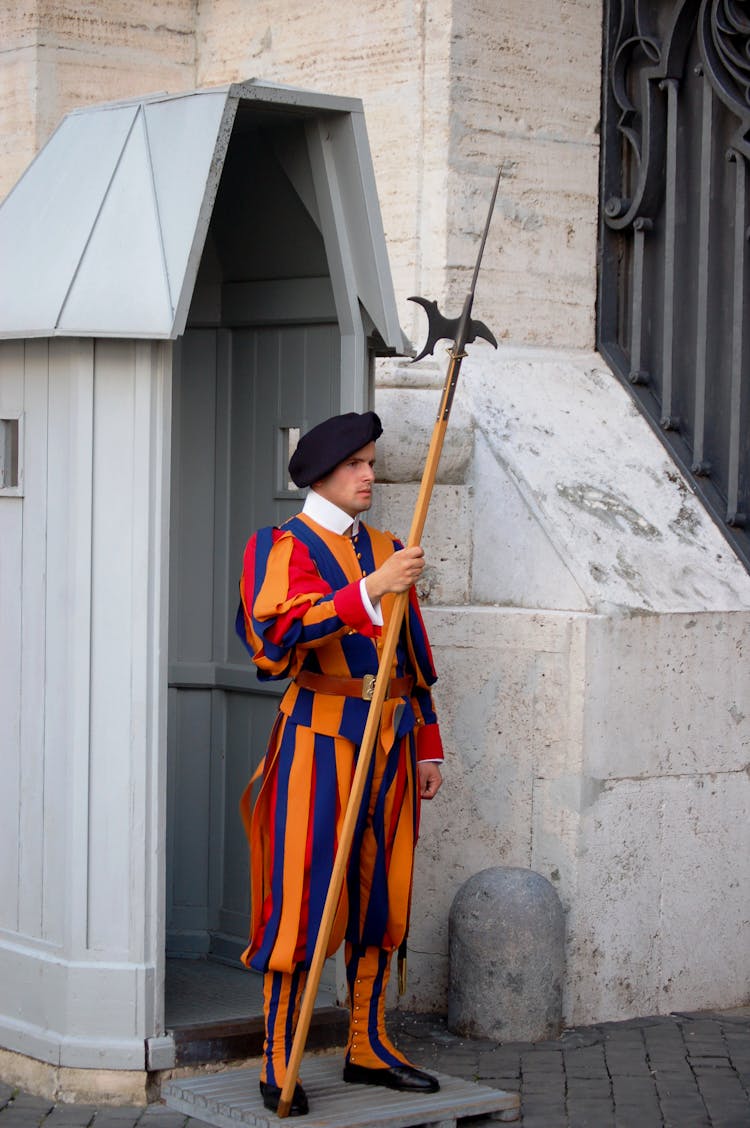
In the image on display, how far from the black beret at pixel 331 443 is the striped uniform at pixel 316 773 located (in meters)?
0.13

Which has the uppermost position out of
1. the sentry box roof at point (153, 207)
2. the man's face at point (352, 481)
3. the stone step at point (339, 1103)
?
the sentry box roof at point (153, 207)

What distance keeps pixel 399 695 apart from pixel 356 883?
47cm

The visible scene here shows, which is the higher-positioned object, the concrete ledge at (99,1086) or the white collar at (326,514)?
the white collar at (326,514)

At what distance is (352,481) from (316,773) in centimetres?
72

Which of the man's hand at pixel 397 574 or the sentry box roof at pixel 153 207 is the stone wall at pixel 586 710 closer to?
the sentry box roof at pixel 153 207

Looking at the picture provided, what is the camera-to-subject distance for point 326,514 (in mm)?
4516

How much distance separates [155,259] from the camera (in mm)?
4449

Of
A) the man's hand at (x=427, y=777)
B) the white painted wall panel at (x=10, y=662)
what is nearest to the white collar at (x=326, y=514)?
the man's hand at (x=427, y=777)

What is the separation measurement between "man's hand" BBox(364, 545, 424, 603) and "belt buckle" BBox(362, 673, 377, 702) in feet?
0.92

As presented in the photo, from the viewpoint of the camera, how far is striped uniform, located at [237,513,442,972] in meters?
4.39

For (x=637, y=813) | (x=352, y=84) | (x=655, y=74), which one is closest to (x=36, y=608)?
(x=637, y=813)

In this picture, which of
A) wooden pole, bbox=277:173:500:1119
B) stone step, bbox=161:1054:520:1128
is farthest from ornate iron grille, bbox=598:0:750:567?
stone step, bbox=161:1054:520:1128

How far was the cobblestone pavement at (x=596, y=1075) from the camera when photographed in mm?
4457

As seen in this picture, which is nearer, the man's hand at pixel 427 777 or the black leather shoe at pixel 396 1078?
the black leather shoe at pixel 396 1078
